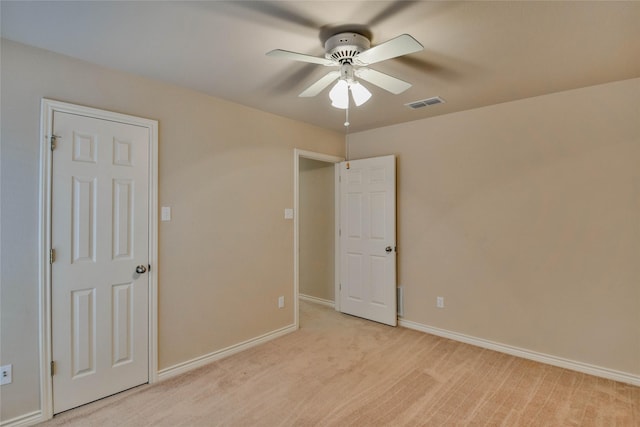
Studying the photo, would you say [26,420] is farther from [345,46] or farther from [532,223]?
[532,223]

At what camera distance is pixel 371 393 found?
2363 millimetres

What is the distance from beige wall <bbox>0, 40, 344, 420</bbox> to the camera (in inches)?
76.7

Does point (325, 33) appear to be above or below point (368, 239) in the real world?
above

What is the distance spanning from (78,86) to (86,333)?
1.74 metres

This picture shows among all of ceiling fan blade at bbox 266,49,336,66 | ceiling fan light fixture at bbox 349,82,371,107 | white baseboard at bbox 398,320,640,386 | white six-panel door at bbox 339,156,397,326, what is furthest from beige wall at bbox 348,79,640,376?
ceiling fan blade at bbox 266,49,336,66

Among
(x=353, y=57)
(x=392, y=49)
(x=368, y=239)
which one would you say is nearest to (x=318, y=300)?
(x=368, y=239)

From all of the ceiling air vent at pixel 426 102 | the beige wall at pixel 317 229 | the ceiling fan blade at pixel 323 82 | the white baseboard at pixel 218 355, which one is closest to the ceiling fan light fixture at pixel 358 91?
the ceiling fan blade at pixel 323 82

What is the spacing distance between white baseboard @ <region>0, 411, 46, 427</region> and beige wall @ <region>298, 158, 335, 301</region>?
321 cm

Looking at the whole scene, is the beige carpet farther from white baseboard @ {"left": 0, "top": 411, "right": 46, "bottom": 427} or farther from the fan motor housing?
the fan motor housing

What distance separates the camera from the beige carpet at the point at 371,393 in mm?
2070

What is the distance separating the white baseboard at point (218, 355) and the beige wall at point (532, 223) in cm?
154

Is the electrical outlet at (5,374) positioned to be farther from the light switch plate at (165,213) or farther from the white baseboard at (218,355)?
the light switch plate at (165,213)

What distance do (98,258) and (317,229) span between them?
2.91 metres

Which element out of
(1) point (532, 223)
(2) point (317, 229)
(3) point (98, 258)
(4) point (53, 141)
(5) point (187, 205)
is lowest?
(3) point (98, 258)
